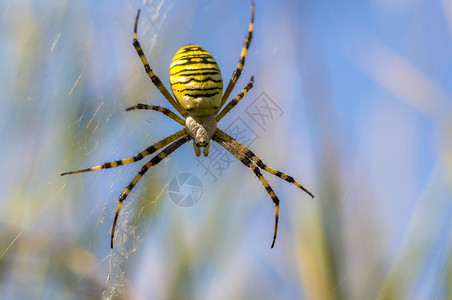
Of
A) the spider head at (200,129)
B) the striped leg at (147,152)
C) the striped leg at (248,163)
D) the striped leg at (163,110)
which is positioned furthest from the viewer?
the spider head at (200,129)

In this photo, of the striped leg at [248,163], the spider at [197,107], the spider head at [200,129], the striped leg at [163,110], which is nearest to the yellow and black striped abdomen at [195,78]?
the spider at [197,107]

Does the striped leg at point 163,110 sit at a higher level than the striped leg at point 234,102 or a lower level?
lower

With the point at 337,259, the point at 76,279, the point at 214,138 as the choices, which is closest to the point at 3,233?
the point at 76,279

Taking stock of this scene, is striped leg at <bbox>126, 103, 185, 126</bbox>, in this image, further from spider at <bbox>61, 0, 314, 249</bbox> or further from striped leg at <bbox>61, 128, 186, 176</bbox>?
striped leg at <bbox>61, 128, 186, 176</bbox>

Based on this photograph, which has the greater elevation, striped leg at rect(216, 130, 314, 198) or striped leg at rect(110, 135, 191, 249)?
striped leg at rect(216, 130, 314, 198)

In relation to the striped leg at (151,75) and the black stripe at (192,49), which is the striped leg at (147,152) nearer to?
the striped leg at (151,75)

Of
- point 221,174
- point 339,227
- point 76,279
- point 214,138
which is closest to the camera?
point 76,279

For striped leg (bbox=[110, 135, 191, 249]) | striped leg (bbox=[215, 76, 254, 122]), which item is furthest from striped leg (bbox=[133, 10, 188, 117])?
striped leg (bbox=[215, 76, 254, 122])

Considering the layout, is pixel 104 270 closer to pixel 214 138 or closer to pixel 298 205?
pixel 298 205
